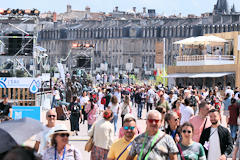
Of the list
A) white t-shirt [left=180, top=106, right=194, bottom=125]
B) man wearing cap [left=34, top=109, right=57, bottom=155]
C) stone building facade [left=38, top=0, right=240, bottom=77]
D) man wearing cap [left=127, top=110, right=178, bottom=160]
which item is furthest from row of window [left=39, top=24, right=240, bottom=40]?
man wearing cap [left=127, top=110, right=178, bottom=160]

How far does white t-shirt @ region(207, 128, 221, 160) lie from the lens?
8375 millimetres

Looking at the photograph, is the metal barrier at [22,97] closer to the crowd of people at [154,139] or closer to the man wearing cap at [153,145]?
the crowd of people at [154,139]

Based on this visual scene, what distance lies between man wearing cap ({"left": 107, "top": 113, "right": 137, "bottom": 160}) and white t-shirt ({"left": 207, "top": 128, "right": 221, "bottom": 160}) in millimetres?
1323

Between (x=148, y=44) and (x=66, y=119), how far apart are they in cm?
10393

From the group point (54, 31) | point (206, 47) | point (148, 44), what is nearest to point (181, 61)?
point (206, 47)

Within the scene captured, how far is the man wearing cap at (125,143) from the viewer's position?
740cm

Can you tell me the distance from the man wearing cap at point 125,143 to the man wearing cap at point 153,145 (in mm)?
642

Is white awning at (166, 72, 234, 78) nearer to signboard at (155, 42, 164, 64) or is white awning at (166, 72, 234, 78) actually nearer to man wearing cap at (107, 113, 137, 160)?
signboard at (155, 42, 164, 64)

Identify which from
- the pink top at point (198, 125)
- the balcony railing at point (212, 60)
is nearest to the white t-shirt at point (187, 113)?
the pink top at point (198, 125)

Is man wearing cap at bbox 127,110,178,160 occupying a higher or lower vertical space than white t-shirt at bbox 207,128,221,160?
higher

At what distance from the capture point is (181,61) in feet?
166

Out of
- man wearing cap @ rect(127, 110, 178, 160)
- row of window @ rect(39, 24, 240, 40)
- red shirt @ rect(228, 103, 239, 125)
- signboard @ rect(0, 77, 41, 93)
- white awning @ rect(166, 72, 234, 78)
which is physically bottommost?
white awning @ rect(166, 72, 234, 78)

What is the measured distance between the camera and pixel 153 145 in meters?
6.63

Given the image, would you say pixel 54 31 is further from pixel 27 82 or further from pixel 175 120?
pixel 175 120
